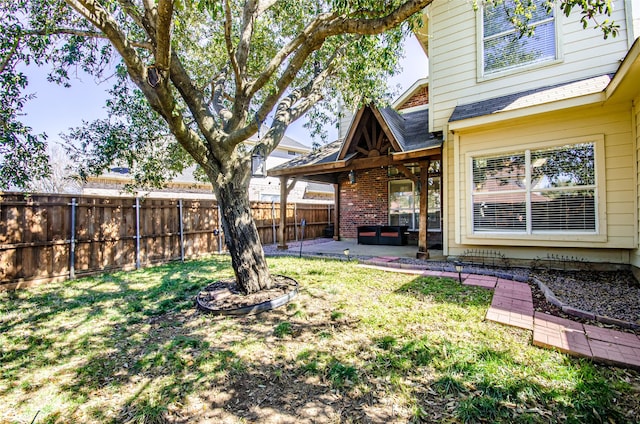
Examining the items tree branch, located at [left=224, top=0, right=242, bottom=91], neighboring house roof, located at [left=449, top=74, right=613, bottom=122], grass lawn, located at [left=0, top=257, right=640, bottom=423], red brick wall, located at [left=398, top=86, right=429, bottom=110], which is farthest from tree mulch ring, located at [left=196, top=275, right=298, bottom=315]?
red brick wall, located at [left=398, top=86, right=429, bottom=110]

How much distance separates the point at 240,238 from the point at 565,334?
13.9 feet

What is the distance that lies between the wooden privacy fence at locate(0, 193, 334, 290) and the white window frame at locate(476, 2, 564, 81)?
8.56 metres

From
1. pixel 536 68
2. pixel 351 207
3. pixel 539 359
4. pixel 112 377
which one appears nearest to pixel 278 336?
pixel 112 377

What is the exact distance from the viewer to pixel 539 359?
8.74 feet

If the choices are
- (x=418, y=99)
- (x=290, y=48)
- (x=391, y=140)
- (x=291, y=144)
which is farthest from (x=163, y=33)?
(x=291, y=144)

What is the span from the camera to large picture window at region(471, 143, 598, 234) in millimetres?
5484

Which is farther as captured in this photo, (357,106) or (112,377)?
(357,106)

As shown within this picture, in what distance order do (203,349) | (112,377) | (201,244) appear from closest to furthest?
(112,377) → (203,349) → (201,244)

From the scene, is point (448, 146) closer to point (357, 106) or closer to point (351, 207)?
point (357, 106)

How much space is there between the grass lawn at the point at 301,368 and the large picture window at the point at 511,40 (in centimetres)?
551

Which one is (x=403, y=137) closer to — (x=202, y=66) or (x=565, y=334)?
(x=202, y=66)

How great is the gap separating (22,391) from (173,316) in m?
1.66

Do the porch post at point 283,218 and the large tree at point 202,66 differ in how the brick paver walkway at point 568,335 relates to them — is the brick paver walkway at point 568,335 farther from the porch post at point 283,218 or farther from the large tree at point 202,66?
the porch post at point 283,218

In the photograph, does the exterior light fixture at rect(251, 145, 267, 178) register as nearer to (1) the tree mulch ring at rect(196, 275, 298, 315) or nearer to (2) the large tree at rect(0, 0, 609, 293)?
(2) the large tree at rect(0, 0, 609, 293)
